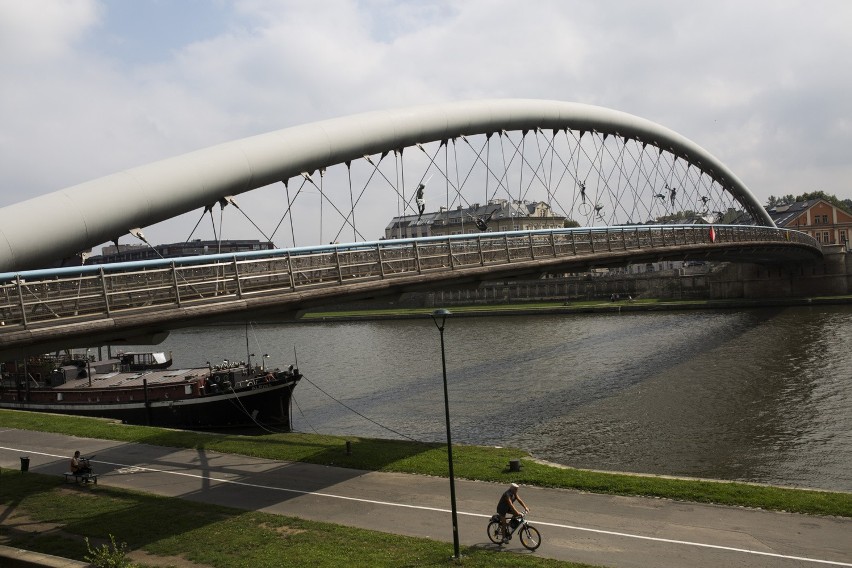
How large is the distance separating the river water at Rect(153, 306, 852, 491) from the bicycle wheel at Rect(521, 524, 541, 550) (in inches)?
341

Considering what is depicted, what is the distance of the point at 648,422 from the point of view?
92.3ft

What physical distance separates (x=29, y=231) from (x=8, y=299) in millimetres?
3871

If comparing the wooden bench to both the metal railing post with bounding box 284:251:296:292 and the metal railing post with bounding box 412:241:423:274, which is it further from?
the metal railing post with bounding box 412:241:423:274

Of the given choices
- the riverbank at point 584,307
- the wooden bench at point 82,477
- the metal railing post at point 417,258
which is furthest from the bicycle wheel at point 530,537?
the riverbank at point 584,307

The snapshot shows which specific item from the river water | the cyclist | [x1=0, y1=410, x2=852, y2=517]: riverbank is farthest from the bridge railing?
the cyclist

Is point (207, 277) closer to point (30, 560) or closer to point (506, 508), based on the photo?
point (30, 560)

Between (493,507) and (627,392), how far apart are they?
19.0 m

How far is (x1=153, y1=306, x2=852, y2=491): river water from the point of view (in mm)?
23656

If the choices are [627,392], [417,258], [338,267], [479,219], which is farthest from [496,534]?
[479,219]

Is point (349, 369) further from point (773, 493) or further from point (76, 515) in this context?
point (773, 493)

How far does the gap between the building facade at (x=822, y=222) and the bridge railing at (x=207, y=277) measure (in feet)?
297

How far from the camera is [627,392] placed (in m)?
34.1

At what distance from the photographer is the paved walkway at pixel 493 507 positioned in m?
13.4

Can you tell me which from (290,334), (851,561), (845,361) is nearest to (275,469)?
(851,561)
